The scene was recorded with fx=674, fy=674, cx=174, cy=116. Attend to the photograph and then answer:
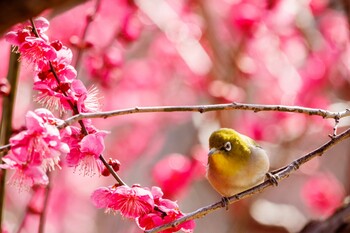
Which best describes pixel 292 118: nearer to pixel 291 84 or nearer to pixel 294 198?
pixel 291 84

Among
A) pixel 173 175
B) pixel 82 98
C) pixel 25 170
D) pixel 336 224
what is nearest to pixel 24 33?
pixel 82 98

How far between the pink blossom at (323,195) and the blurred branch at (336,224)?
3.84 feet

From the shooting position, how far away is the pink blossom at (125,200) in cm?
129

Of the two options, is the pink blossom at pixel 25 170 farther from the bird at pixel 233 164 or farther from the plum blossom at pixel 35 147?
the bird at pixel 233 164

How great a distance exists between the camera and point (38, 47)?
1.31 metres

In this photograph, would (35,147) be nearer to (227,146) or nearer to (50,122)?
(50,122)

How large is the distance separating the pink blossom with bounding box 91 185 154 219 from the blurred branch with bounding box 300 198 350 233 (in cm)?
85

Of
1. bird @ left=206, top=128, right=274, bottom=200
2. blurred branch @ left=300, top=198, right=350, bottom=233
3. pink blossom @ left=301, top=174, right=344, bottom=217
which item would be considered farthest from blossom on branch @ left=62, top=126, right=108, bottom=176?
pink blossom @ left=301, top=174, right=344, bottom=217

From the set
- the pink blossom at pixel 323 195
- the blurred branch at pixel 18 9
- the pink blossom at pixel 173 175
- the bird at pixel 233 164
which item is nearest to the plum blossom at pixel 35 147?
the blurred branch at pixel 18 9

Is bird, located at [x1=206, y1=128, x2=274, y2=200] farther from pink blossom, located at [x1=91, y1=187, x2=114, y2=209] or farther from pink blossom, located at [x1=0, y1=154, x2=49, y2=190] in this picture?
pink blossom, located at [x1=0, y1=154, x2=49, y2=190]

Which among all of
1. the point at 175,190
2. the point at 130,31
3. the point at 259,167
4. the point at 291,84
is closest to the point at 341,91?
the point at 291,84

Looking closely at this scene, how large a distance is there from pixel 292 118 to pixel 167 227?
2.04 metres

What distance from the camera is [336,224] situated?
201 cm

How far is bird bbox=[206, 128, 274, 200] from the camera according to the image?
162 centimetres
